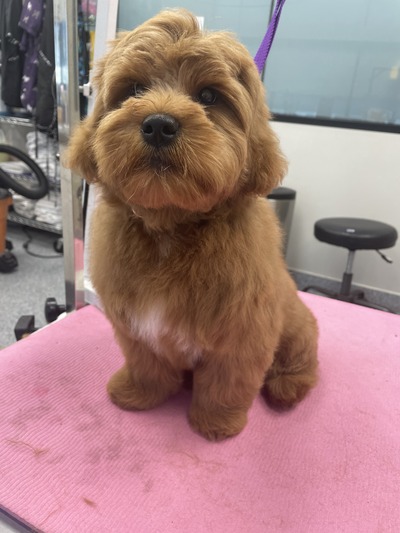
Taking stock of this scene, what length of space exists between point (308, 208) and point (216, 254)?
90.5 inches

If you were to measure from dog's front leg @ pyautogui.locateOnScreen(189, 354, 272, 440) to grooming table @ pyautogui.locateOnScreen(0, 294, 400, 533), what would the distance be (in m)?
0.04

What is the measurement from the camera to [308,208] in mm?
3053

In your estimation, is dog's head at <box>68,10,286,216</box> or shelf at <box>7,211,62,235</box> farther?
shelf at <box>7,211,62,235</box>

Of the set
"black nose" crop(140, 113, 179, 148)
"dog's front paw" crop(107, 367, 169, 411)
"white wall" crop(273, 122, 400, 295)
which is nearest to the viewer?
"black nose" crop(140, 113, 179, 148)

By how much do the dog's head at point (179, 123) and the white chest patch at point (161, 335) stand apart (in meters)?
0.27

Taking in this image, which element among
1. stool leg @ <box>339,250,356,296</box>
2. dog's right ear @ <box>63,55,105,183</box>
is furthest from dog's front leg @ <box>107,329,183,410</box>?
stool leg @ <box>339,250,356,296</box>

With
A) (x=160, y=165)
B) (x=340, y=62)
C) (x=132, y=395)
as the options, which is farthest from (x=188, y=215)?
(x=340, y=62)

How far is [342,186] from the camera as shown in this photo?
289cm

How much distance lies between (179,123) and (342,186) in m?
2.41

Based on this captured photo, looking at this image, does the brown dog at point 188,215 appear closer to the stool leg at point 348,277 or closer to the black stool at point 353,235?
the black stool at point 353,235

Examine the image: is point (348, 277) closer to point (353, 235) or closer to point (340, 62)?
point (353, 235)

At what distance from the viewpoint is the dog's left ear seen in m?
0.89

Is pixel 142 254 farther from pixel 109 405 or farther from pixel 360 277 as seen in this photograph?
pixel 360 277

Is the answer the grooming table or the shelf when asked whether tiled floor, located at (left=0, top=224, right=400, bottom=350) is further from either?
the grooming table
